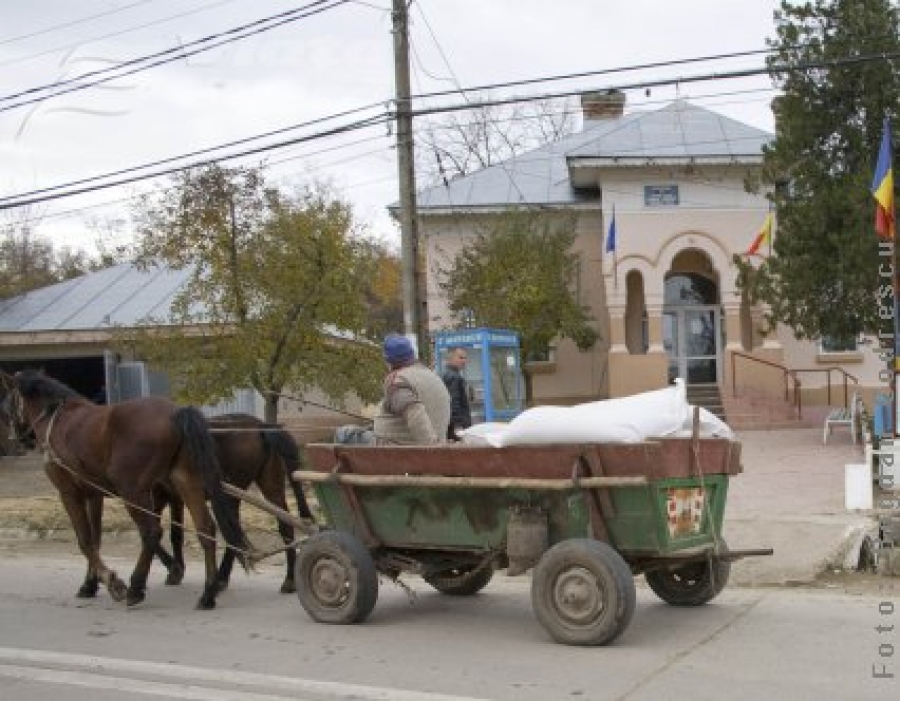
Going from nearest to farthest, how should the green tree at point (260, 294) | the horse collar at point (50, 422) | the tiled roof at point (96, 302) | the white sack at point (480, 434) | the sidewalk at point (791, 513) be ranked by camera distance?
the white sack at point (480, 434) → the horse collar at point (50, 422) → the sidewalk at point (791, 513) → the green tree at point (260, 294) → the tiled roof at point (96, 302)

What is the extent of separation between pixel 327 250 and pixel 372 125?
98.5 inches

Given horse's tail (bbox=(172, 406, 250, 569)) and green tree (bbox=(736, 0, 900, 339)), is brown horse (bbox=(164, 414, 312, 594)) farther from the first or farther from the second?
green tree (bbox=(736, 0, 900, 339))

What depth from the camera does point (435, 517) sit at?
7547 millimetres

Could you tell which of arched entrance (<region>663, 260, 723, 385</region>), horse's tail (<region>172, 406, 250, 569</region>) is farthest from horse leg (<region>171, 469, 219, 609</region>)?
arched entrance (<region>663, 260, 723, 385</region>)

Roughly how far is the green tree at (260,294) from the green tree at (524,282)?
620cm

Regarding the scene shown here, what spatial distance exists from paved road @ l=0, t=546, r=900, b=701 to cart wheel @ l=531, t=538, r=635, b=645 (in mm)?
140

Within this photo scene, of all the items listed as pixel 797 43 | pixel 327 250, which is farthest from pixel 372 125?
pixel 797 43

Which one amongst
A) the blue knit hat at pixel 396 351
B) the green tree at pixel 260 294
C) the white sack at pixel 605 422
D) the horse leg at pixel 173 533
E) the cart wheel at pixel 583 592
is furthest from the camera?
the green tree at pixel 260 294

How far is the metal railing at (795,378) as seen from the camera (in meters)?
26.6

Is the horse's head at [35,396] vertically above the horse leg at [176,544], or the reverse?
the horse's head at [35,396]

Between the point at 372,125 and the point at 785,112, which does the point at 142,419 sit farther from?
the point at 785,112

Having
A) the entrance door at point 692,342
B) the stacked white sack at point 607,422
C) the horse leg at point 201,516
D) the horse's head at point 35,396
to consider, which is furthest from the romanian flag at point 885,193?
the entrance door at point 692,342

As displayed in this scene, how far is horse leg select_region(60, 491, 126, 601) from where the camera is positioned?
912 centimetres

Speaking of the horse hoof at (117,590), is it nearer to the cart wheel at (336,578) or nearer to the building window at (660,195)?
the cart wheel at (336,578)
